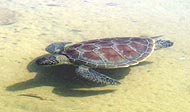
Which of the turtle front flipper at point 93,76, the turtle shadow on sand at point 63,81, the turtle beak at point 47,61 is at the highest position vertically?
the turtle beak at point 47,61

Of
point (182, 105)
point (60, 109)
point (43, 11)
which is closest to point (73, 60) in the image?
point (60, 109)

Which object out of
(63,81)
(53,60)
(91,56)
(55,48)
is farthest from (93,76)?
(55,48)

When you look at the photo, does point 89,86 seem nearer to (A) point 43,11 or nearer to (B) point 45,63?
(B) point 45,63

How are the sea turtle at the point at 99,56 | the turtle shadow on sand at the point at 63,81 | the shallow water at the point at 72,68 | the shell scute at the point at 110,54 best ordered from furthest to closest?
the shell scute at the point at 110,54, the sea turtle at the point at 99,56, the turtle shadow on sand at the point at 63,81, the shallow water at the point at 72,68

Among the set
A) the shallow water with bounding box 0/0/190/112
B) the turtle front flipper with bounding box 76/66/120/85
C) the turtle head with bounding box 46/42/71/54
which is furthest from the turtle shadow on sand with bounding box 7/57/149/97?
the turtle head with bounding box 46/42/71/54

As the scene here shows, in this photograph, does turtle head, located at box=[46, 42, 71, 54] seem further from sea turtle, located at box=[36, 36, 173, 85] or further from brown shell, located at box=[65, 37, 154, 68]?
brown shell, located at box=[65, 37, 154, 68]

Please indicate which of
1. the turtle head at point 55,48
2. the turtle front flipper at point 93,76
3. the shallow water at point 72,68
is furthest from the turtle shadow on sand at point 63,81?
the turtle head at point 55,48

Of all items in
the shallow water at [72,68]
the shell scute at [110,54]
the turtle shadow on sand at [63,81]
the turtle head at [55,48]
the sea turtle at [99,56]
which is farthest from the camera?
the turtle head at [55,48]

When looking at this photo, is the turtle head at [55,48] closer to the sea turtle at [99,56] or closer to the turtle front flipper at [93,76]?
the sea turtle at [99,56]
